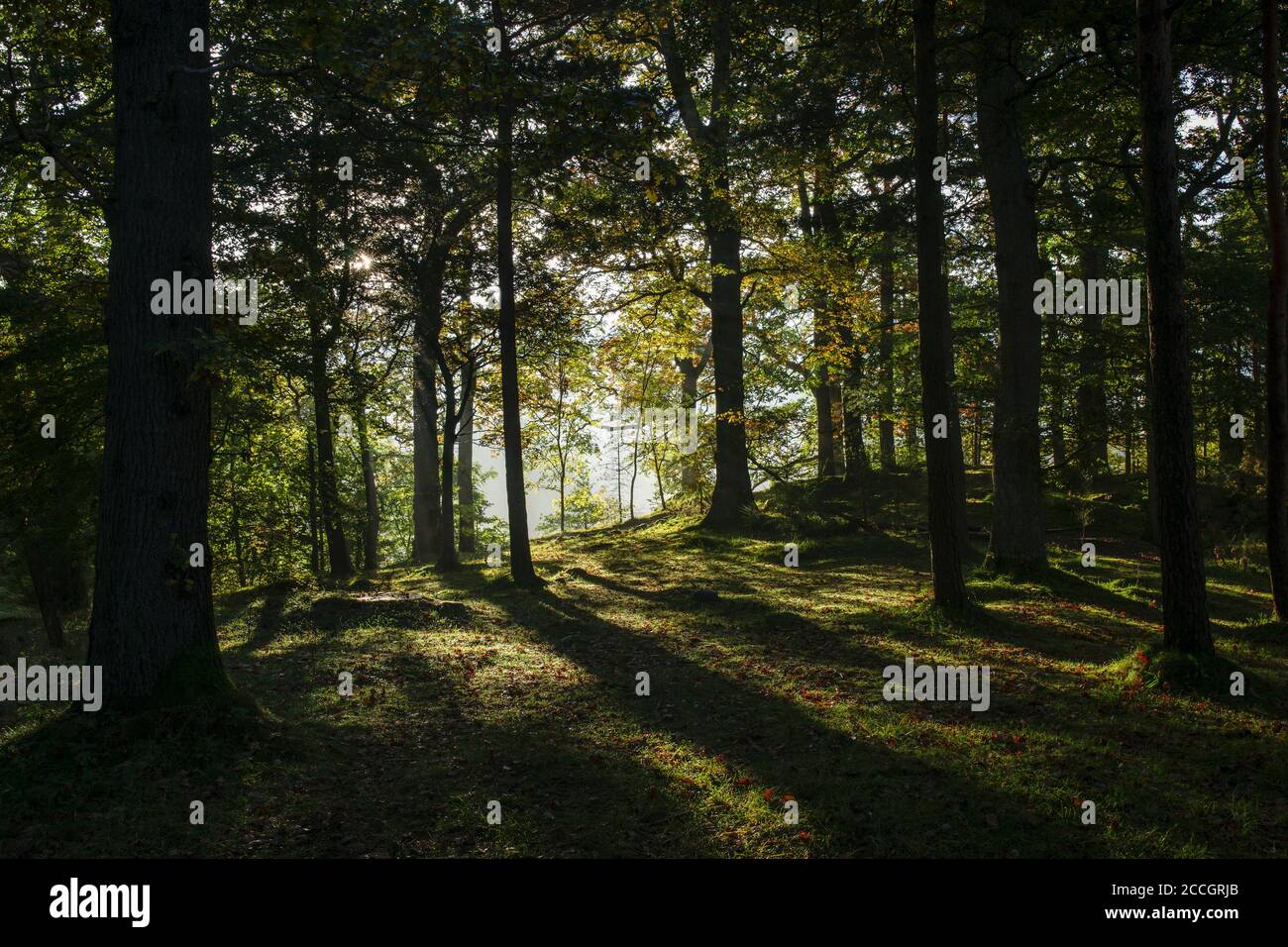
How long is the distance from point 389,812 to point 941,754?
4495 mm

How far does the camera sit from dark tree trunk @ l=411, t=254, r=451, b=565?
20.0 meters

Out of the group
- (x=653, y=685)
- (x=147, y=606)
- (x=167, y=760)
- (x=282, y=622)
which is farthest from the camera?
(x=282, y=622)

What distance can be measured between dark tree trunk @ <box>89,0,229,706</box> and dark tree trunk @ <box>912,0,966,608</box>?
27.7 ft

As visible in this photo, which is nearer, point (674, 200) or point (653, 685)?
point (653, 685)

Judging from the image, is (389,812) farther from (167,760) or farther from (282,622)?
(282,622)

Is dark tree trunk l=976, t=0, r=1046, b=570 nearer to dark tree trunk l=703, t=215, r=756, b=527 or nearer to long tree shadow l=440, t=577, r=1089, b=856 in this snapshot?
long tree shadow l=440, t=577, r=1089, b=856

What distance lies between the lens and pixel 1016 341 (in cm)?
1305

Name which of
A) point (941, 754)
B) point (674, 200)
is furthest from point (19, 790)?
point (674, 200)

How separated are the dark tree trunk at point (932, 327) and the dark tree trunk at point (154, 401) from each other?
8448mm

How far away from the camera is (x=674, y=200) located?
1459cm

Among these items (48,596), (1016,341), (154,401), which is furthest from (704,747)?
(48,596)

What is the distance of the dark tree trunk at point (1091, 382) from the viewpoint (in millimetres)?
15758

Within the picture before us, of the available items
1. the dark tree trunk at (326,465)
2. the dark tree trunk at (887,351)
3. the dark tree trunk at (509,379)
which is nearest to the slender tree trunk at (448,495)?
the dark tree trunk at (326,465)
